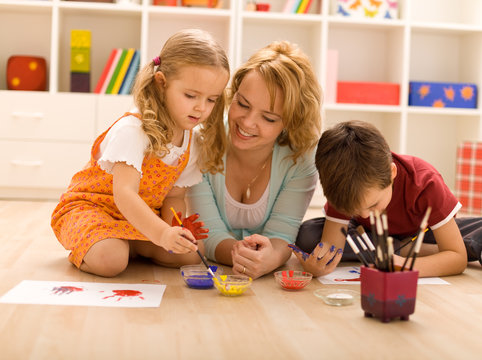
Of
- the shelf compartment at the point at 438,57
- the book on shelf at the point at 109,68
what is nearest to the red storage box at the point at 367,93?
the shelf compartment at the point at 438,57

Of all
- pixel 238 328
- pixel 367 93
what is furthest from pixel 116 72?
pixel 238 328

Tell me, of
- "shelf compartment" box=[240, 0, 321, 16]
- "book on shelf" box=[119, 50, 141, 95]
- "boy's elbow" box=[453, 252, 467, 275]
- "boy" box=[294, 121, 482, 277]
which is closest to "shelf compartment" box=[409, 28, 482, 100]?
"shelf compartment" box=[240, 0, 321, 16]

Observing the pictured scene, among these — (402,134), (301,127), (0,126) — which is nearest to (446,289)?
(301,127)

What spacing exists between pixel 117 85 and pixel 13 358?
2459 mm

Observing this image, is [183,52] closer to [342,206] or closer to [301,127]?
[301,127]

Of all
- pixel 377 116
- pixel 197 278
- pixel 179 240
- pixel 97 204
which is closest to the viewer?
pixel 179 240

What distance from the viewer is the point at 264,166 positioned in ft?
6.14

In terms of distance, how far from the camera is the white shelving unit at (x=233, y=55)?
3.19 m

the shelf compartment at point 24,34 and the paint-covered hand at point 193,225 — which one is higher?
the shelf compartment at point 24,34

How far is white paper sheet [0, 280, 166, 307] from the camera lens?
4.19 ft

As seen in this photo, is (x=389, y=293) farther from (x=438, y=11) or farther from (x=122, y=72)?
(x=438, y=11)

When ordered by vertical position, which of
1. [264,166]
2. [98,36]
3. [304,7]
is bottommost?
[264,166]

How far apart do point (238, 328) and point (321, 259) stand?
18.7 inches

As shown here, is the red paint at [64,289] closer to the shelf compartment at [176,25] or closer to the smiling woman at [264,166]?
the smiling woman at [264,166]
